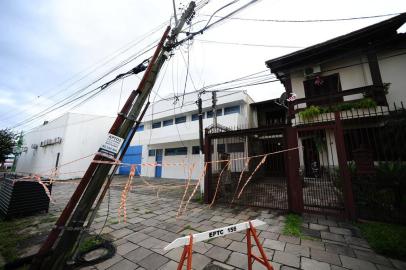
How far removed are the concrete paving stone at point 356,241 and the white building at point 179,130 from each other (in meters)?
9.37

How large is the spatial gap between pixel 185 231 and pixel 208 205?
2388mm

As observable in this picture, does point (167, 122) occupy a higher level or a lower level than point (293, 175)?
higher

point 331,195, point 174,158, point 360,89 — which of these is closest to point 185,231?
point 331,195

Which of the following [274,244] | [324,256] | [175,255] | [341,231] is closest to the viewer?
[324,256]

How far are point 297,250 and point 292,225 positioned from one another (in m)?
1.21

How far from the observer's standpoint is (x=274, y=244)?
11.0ft

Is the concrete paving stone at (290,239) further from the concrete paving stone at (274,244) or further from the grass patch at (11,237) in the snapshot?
the grass patch at (11,237)

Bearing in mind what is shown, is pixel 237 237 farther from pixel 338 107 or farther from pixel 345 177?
pixel 338 107

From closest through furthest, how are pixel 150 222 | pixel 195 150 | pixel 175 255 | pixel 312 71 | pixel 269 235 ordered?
pixel 175 255, pixel 269 235, pixel 150 222, pixel 312 71, pixel 195 150

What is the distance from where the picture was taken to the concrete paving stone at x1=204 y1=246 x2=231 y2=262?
293 cm

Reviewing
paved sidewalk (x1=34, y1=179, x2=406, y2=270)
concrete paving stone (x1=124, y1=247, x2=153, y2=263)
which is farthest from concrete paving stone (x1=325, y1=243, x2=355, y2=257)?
concrete paving stone (x1=124, y1=247, x2=153, y2=263)

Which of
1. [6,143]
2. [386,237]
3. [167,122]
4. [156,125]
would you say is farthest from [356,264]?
[6,143]

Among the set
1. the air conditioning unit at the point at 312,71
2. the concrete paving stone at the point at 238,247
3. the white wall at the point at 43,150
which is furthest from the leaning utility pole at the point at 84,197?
the white wall at the point at 43,150

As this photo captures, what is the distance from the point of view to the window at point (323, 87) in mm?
8797
